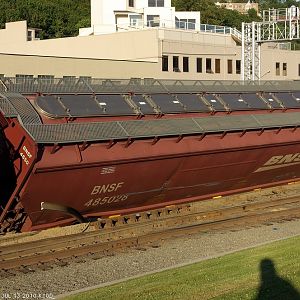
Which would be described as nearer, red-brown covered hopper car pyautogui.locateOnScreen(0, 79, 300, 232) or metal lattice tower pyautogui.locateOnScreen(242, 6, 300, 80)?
red-brown covered hopper car pyautogui.locateOnScreen(0, 79, 300, 232)

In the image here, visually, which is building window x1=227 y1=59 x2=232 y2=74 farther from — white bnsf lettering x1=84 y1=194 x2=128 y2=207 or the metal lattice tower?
white bnsf lettering x1=84 y1=194 x2=128 y2=207

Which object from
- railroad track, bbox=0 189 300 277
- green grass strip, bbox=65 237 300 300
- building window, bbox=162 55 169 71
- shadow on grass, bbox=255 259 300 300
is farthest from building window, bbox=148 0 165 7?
shadow on grass, bbox=255 259 300 300

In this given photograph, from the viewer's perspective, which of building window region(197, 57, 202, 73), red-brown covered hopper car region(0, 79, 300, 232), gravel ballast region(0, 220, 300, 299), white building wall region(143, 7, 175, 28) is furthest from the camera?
white building wall region(143, 7, 175, 28)

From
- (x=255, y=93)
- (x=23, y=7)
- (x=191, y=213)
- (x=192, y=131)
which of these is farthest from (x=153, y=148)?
(x=23, y=7)

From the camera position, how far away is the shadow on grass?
7.92 metres

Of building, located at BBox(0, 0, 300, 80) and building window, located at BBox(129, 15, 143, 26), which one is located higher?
building window, located at BBox(129, 15, 143, 26)

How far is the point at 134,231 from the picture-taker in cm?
1373

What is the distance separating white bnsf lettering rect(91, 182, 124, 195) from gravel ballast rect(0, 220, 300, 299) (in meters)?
1.83

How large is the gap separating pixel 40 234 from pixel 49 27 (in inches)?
3729

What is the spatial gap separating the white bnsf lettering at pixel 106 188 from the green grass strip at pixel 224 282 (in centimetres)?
366

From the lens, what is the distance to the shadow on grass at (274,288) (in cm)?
792

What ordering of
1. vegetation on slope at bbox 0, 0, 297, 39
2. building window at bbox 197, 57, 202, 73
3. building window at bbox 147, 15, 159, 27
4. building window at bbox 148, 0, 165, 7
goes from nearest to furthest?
building window at bbox 197, 57, 202, 73
building window at bbox 147, 15, 159, 27
building window at bbox 148, 0, 165, 7
vegetation on slope at bbox 0, 0, 297, 39
